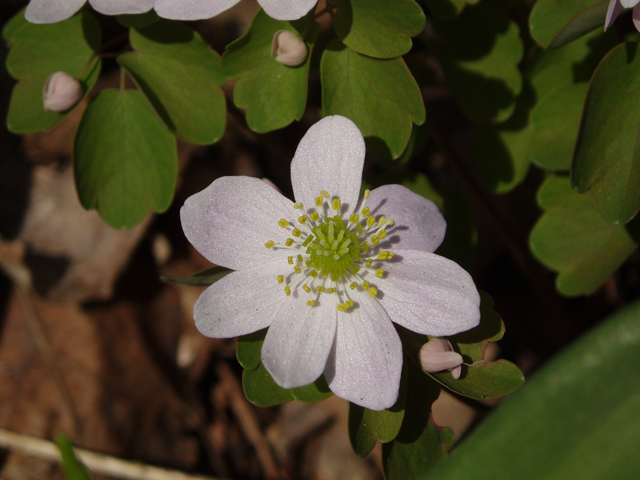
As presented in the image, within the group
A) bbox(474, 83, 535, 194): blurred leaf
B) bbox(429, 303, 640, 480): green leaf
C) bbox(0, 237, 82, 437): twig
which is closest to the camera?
bbox(429, 303, 640, 480): green leaf

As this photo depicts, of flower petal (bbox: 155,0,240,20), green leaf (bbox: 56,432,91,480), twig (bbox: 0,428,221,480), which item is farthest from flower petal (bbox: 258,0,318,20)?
twig (bbox: 0,428,221,480)

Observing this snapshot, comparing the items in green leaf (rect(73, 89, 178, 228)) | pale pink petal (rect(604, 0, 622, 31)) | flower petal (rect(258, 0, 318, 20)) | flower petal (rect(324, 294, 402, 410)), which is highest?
pale pink petal (rect(604, 0, 622, 31))

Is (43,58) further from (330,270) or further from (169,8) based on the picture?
(330,270)

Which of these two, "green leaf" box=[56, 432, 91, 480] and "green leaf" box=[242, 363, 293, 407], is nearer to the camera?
"green leaf" box=[56, 432, 91, 480]

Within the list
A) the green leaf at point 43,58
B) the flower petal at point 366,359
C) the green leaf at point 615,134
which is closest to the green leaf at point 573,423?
the flower petal at point 366,359

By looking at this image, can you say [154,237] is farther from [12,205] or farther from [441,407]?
[441,407]

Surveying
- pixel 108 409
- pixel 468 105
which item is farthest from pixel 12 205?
pixel 468 105

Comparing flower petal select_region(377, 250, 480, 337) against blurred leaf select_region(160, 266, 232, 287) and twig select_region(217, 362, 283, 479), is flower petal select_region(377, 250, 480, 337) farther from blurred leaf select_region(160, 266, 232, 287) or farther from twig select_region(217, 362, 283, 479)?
twig select_region(217, 362, 283, 479)

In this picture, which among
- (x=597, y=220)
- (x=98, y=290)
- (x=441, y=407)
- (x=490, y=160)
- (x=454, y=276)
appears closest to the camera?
(x=454, y=276)
